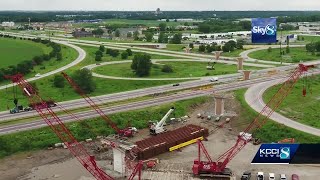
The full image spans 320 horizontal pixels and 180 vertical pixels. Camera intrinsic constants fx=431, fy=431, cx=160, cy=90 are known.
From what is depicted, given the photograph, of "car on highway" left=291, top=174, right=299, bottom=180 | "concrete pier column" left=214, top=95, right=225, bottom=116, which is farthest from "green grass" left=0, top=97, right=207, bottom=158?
"car on highway" left=291, top=174, right=299, bottom=180

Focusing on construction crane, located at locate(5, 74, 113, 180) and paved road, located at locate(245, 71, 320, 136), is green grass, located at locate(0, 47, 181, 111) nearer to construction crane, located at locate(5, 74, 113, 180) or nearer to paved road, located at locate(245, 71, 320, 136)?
construction crane, located at locate(5, 74, 113, 180)

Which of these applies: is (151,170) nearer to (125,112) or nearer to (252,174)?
(252,174)

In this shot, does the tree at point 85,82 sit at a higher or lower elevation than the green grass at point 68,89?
higher

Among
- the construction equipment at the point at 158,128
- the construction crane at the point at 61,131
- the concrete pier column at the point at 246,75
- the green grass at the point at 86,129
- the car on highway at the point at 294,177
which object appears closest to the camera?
the car on highway at the point at 294,177

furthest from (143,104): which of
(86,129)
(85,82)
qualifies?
(85,82)

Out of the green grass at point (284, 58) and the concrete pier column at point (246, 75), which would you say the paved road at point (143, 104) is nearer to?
the concrete pier column at point (246, 75)

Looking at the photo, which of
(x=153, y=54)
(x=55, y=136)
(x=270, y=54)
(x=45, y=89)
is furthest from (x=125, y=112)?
(x=270, y=54)

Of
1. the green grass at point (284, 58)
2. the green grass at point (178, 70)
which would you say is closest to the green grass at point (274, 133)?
the green grass at point (178, 70)

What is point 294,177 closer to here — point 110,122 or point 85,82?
point 110,122
